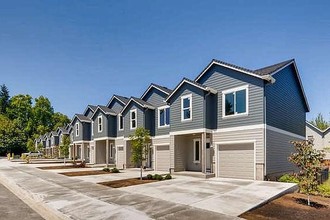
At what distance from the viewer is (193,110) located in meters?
18.7

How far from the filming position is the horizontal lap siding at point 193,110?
18062 millimetres

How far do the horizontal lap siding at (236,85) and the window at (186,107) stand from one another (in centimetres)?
167

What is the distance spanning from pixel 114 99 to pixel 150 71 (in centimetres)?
697

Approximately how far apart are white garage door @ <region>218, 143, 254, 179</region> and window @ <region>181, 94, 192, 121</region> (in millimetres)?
3300

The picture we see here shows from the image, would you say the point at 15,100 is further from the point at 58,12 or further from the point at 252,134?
the point at 252,134

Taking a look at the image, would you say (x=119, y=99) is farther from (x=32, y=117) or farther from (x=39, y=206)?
(x=32, y=117)

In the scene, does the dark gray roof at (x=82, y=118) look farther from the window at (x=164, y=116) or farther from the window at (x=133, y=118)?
the window at (x=164, y=116)

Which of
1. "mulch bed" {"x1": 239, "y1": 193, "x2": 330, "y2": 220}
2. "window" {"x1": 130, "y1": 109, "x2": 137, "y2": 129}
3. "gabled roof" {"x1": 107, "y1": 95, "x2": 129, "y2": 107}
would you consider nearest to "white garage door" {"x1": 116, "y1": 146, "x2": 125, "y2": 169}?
"window" {"x1": 130, "y1": 109, "x2": 137, "y2": 129}

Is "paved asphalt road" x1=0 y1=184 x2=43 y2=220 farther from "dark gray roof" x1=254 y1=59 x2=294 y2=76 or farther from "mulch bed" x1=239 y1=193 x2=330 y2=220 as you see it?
"dark gray roof" x1=254 y1=59 x2=294 y2=76

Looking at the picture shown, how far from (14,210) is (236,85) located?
13.8 meters

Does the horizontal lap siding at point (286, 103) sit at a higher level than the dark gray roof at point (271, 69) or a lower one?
lower

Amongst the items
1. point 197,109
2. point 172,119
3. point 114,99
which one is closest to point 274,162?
point 197,109

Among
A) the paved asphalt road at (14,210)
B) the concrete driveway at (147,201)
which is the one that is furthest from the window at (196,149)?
the paved asphalt road at (14,210)

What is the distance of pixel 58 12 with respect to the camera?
55.3ft
